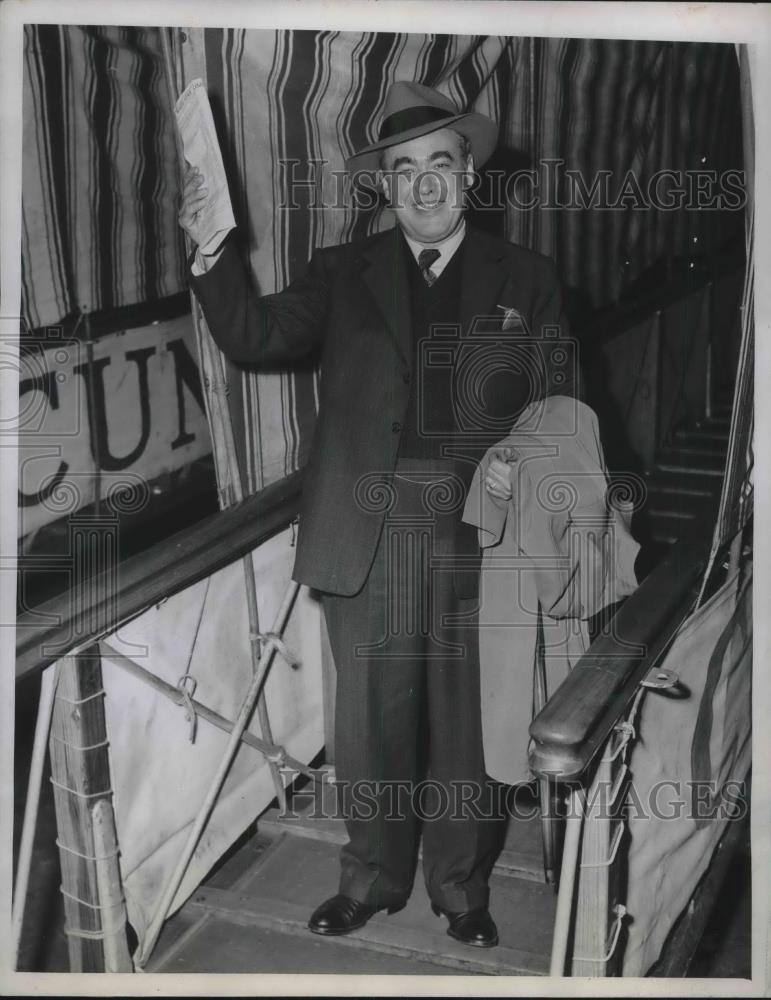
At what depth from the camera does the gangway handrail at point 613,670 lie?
161 cm

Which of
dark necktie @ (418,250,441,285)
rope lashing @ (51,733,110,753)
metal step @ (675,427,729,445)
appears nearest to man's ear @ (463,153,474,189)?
dark necktie @ (418,250,441,285)

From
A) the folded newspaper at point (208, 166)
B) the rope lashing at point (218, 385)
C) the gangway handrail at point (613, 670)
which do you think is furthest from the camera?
the rope lashing at point (218, 385)

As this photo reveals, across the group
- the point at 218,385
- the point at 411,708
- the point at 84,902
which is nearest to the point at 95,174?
the point at 218,385

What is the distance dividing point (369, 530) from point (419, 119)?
0.74 m

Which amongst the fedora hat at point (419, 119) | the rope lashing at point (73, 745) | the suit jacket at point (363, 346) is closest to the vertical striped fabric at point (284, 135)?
the fedora hat at point (419, 119)

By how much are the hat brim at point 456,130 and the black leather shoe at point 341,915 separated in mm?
1398

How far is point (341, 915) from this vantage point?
2184mm

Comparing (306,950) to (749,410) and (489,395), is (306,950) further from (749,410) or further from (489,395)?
(749,410)

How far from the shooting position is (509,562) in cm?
216

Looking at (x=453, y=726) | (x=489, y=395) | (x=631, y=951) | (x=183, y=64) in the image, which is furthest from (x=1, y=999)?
(x=183, y=64)

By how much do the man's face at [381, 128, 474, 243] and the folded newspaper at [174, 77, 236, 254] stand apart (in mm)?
303

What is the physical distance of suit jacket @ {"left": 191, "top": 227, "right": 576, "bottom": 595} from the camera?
209cm

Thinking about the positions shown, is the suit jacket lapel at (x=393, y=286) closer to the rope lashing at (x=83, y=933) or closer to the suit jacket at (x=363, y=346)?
the suit jacket at (x=363, y=346)

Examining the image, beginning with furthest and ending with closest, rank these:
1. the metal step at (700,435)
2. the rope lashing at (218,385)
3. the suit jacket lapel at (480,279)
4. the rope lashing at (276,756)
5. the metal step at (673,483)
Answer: the metal step at (700,435) → the metal step at (673,483) → the rope lashing at (276,756) → the rope lashing at (218,385) → the suit jacket lapel at (480,279)
